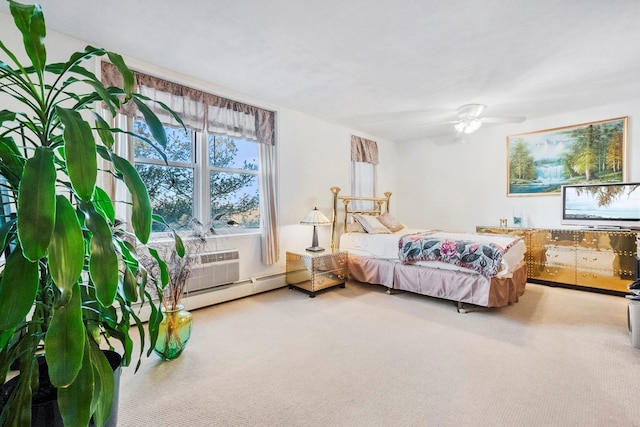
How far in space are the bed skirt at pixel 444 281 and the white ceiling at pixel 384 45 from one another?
2.04m

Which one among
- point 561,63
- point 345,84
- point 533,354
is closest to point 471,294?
point 533,354

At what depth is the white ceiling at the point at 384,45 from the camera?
202cm

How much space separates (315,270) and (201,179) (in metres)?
1.69

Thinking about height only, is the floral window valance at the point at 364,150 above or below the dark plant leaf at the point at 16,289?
above

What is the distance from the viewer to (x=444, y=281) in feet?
10.8

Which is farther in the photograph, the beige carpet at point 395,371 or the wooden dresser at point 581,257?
the wooden dresser at point 581,257

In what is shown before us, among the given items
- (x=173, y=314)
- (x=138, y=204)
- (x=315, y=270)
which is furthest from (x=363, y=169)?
(x=138, y=204)

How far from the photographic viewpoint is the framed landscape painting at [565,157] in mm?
3857

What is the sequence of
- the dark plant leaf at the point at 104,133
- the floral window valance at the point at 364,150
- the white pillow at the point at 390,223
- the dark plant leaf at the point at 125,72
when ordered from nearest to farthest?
the dark plant leaf at the point at 125,72 < the dark plant leaf at the point at 104,133 < the white pillow at the point at 390,223 < the floral window valance at the point at 364,150

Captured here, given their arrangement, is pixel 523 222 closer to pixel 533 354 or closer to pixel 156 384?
pixel 533 354

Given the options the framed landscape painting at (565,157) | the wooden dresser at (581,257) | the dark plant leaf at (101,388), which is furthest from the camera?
the framed landscape painting at (565,157)

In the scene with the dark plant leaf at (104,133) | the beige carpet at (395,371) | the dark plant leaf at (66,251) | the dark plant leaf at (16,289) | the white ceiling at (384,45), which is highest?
the white ceiling at (384,45)

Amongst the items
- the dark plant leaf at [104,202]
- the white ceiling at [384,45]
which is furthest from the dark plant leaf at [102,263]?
the white ceiling at [384,45]

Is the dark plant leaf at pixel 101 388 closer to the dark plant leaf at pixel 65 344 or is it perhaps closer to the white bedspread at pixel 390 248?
the dark plant leaf at pixel 65 344
